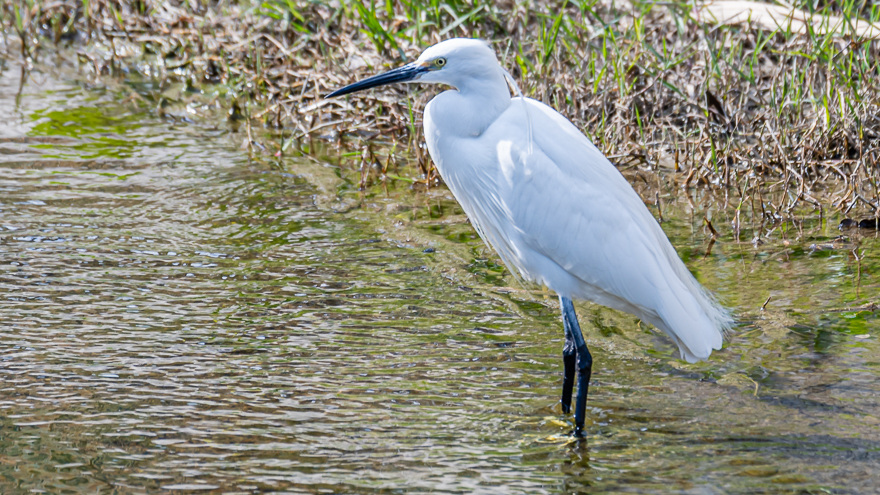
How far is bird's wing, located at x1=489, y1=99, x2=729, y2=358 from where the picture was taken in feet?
9.09

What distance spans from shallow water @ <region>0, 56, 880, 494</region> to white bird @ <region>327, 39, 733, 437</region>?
0.26 m

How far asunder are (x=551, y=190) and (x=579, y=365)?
0.51 m

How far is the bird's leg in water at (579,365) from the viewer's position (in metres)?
2.61

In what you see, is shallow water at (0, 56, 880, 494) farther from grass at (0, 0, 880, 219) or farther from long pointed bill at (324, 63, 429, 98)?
long pointed bill at (324, 63, 429, 98)

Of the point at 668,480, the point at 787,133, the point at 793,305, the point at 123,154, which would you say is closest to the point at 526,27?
the point at 787,133

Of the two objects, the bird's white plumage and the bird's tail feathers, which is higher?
the bird's white plumage

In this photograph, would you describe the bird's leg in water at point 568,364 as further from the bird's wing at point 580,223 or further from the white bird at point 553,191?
the bird's wing at point 580,223

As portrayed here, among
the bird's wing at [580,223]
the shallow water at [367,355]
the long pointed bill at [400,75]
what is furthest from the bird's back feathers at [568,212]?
the shallow water at [367,355]

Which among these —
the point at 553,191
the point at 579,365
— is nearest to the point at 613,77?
the point at 553,191

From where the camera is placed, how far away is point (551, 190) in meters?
2.79

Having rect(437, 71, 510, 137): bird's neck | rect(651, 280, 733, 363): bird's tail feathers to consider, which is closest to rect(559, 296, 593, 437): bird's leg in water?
rect(651, 280, 733, 363): bird's tail feathers

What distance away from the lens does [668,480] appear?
2.36m

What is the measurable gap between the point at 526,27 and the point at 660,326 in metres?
2.92

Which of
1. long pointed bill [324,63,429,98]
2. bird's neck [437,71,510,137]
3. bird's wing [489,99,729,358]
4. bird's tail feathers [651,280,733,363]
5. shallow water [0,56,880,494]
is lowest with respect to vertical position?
shallow water [0,56,880,494]
